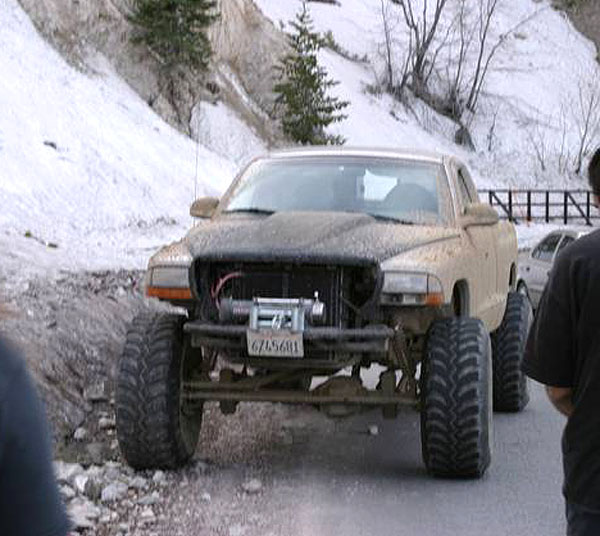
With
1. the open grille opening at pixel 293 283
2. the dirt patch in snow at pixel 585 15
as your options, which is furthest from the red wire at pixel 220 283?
the dirt patch in snow at pixel 585 15

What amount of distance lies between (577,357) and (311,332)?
13.7 feet

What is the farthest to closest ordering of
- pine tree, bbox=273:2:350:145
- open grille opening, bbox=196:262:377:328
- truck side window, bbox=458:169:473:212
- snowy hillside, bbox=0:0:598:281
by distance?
pine tree, bbox=273:2:350:145
snowy hillside, bbox=0:0:598:281
truck side window, bbox=458:169:473:212
open grille opening, bbox=196:262:377:328

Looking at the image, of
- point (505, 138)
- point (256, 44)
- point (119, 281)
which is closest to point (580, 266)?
point (119, 281)

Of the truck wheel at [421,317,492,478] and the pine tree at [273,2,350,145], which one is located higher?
the truck wheel at [421,317,492,478]

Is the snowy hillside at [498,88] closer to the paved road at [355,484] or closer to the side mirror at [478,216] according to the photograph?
the paved road at [355,484]

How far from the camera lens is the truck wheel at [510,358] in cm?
1084

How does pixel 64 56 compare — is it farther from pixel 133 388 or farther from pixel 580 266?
pixel 580 266

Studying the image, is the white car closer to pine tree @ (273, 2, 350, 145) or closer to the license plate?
the license plate

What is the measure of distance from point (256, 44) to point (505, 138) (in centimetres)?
1394

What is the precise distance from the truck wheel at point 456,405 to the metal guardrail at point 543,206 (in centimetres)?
2939

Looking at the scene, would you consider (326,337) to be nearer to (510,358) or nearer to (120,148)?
(510,358)

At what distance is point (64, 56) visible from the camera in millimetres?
31406

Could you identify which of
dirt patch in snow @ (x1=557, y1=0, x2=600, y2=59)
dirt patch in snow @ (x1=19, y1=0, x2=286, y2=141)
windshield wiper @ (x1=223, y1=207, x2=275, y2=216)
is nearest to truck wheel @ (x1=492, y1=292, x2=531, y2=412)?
windshield wiper @ (x1=223, y1=207, x2=275, y2=216)

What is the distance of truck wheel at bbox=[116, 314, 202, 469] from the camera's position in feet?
26.5
